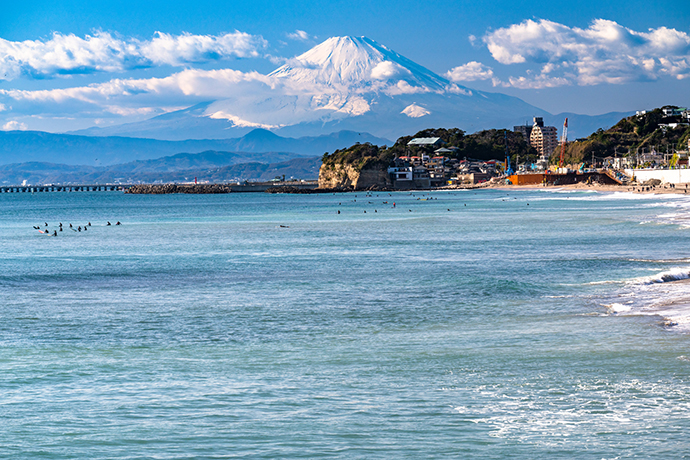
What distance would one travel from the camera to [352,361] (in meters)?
13.2

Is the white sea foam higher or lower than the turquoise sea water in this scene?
higher

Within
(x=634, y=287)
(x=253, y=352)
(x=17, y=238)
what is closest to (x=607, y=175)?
(x=17, y=238)

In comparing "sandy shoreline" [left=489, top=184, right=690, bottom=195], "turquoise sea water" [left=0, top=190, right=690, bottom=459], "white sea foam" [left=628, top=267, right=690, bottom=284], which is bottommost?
"turquoise sea water" [left=0, top=190, right=690, bottom=459]

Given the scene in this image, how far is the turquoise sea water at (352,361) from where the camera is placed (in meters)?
9.24

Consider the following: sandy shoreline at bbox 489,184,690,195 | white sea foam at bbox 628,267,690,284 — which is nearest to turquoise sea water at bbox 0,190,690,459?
white sea foam at bbox 628,267,690,284

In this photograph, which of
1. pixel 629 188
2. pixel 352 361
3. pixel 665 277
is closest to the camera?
pixel 352 361

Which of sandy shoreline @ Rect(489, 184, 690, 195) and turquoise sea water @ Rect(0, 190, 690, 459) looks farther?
sandy shoreline @ Rect(489, 184, 690, 195)

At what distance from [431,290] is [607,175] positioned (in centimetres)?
15218

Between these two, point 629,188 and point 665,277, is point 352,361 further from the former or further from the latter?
point 629,188

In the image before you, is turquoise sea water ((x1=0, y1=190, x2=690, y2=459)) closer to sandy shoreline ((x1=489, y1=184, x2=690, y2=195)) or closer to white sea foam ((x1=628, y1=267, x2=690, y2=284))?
white sea foam ((x1=628, y1=267, x2=690, y2=284))

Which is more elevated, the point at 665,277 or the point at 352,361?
the point at 665,277

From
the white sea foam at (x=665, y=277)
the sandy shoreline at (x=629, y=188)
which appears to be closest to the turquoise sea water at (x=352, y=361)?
the white sea foam at (x=665, y=277)

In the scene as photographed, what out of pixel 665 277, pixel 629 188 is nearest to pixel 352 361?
pixel 665 277

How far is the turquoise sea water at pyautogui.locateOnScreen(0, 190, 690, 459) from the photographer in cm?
924
